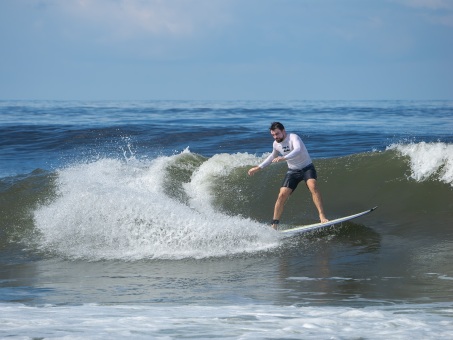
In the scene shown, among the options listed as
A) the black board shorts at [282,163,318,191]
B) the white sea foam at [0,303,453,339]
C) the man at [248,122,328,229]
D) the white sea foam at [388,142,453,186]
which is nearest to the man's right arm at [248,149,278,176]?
the man at [248,122,328,229]

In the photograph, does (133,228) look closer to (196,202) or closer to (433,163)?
(196,202)

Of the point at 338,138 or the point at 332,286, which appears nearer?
the point at 332,286

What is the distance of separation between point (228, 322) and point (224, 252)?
3.97m

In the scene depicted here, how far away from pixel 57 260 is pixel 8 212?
412 cm

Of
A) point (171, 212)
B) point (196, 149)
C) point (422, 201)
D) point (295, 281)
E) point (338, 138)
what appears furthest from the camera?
point (338, 138)

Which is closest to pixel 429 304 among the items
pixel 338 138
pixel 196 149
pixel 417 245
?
pixel 417 245

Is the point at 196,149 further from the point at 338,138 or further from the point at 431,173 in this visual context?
the point at 431,173

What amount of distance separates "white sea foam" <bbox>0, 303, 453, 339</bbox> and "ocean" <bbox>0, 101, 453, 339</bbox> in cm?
2

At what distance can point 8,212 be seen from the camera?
14383 millimetres

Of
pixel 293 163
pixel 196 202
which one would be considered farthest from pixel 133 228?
pixel 196 202

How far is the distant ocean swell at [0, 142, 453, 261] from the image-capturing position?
436 inches

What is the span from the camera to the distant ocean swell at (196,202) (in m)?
11.1

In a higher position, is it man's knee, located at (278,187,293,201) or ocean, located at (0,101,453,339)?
man's knee, located at (278,187,293,201)

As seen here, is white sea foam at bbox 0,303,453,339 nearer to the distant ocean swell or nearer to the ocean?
the ocean
